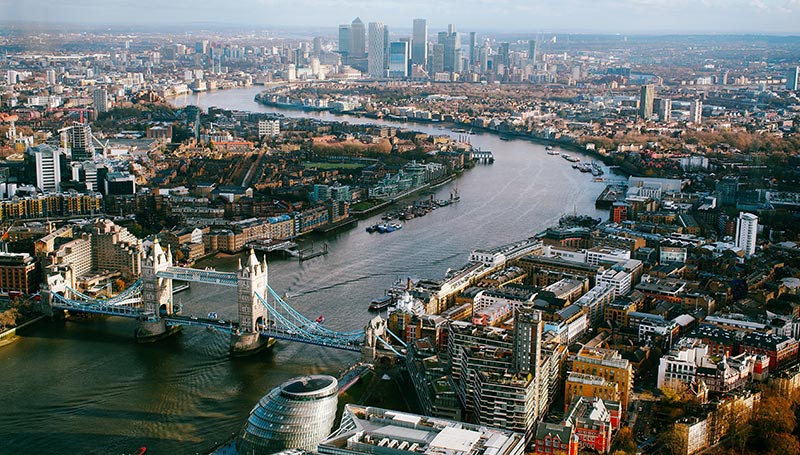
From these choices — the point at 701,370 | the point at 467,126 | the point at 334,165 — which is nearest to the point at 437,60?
the point at 467,126

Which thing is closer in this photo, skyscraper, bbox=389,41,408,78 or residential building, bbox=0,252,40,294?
residential building, bbox=0,252,40,294

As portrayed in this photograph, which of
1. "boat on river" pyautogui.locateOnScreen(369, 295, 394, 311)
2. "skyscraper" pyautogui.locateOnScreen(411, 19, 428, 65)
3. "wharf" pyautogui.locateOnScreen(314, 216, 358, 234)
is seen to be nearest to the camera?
"boat on river" pyautogui.locateOnScreen(369, 295, 394, 311)

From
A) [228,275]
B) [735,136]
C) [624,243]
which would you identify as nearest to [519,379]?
[228,275]

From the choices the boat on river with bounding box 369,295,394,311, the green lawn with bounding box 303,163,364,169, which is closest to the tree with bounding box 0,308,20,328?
the boat on river with bounding box 369,295,394,311

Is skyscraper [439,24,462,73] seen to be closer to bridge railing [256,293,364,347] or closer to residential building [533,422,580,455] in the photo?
bridge railing [256,293,364,347]

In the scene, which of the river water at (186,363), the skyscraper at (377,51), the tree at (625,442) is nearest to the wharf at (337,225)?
the river water at (186,363)

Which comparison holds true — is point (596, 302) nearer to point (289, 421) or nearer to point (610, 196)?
point (289, 421)
